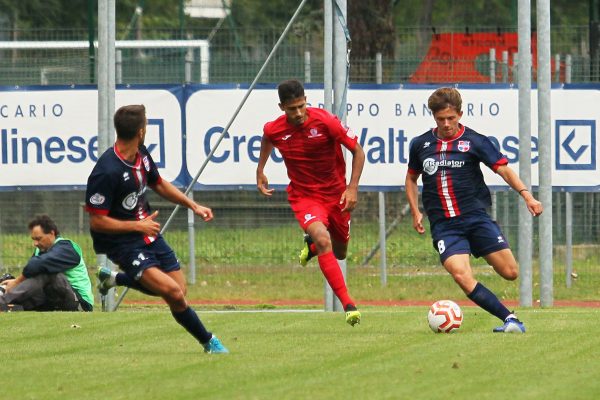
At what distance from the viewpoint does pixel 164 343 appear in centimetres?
1150

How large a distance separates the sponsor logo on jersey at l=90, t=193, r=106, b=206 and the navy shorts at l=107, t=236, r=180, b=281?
0.40 meters

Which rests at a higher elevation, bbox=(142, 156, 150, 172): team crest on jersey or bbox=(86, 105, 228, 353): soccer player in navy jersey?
bbox=(142, 156, 150, 172): team crest on jersey

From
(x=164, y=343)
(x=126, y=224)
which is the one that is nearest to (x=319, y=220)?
(x=164, y=343)

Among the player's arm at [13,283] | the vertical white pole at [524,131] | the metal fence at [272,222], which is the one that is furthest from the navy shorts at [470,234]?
the metal fence at [272,222]

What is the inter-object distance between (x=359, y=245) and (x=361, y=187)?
2.86 m

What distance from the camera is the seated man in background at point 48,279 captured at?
15.6 meters

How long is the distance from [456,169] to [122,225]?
3.09 meters

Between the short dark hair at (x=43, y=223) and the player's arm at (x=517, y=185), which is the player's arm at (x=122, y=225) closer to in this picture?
the player's arm at (x=517, y=185)

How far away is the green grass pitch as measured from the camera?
28.1 ft

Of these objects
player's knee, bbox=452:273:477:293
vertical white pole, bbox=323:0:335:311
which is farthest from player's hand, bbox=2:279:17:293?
player's knee, bbox=452:273:477:293

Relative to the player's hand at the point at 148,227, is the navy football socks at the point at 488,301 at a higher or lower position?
lower

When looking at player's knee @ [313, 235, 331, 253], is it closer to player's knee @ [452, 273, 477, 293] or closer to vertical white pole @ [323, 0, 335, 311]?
player's knee @ [452, 273, 477, 293]

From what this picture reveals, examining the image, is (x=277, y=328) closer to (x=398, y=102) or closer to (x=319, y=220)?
(x=319, y=220)

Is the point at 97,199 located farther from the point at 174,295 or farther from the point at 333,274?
the point at 333,274
